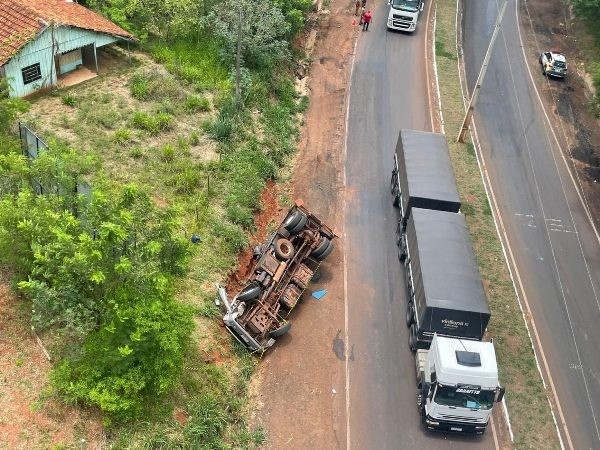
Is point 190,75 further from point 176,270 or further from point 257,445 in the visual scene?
point 257,445

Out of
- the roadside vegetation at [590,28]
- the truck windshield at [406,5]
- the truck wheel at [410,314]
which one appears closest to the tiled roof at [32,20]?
the truck windshield at [406,5]

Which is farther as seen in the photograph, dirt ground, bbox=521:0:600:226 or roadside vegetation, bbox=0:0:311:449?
dirt ground, bbox=521:0:600:226

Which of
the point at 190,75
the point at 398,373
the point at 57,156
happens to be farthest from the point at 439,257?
the point at 190,75

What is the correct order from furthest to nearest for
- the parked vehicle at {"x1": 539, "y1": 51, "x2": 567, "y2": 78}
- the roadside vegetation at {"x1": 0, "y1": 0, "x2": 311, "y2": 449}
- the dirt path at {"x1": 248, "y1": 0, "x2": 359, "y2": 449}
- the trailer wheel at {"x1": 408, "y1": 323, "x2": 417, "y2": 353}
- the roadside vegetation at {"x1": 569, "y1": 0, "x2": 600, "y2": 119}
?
the parked vehicle at {"x1": 539, "y1": 51, "x2": 567, "y2": 78}
the roadside vegetation at {"x1": 569, "y1": 0, "x2": 600, "y2": 119}
the trailer wheel at {"x1": 408, "y1": 323, "x2": 417, "y2": 353}
the dirt path at {"x1": 248, "y1": 0, "x2": 359, "y2": 449}
the roadside vegetation at {"x1": 0, "y1": 0, "x2": 311, "y2": 449}

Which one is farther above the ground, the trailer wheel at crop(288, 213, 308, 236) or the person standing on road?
the person standing on road

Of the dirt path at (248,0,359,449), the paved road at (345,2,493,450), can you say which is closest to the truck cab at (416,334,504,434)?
the paved road at (345,2,493,450)

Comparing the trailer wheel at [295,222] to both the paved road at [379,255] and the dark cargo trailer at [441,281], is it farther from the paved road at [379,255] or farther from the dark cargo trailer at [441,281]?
the dark cargo trailer at [441,281]

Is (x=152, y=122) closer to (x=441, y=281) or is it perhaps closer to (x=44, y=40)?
(x=44, y=40)

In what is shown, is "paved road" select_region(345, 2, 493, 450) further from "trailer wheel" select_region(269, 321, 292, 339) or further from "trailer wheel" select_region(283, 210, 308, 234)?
"trailer wheel" select_region(283, 210, 308, 234)
